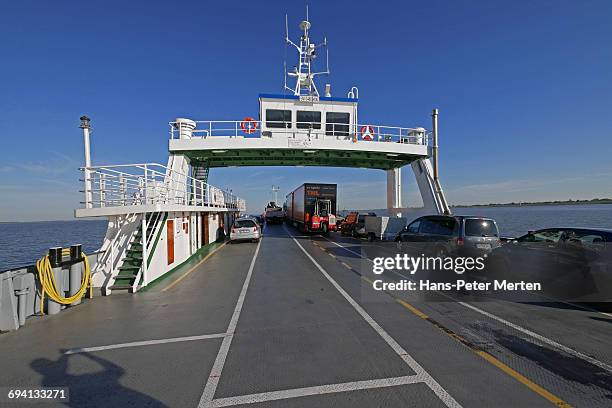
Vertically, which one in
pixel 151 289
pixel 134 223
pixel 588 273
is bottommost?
pixel 151 289

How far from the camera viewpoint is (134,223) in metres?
8.87

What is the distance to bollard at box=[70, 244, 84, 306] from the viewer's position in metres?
6.57

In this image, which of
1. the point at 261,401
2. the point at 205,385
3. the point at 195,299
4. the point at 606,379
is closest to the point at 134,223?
the point at 195,299

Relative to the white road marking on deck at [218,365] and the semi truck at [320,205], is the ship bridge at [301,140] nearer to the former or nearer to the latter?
the semi truck at [320,205]

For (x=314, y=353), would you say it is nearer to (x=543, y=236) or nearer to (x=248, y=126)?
(x=543, y=236)

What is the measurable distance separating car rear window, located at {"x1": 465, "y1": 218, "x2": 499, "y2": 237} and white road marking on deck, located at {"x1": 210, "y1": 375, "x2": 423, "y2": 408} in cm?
637

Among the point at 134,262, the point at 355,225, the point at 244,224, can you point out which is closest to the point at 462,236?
the point at 134,262

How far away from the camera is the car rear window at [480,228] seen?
8648 mm

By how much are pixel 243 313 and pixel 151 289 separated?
11.8 feet

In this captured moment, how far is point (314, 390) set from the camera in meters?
3.26

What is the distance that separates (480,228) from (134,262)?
1001 centimetres

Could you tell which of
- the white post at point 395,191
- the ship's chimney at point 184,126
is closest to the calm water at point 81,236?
the white post at point 395,191

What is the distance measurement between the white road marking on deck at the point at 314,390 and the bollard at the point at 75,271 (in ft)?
17.8

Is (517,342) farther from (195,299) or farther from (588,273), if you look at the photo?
(195,299)
